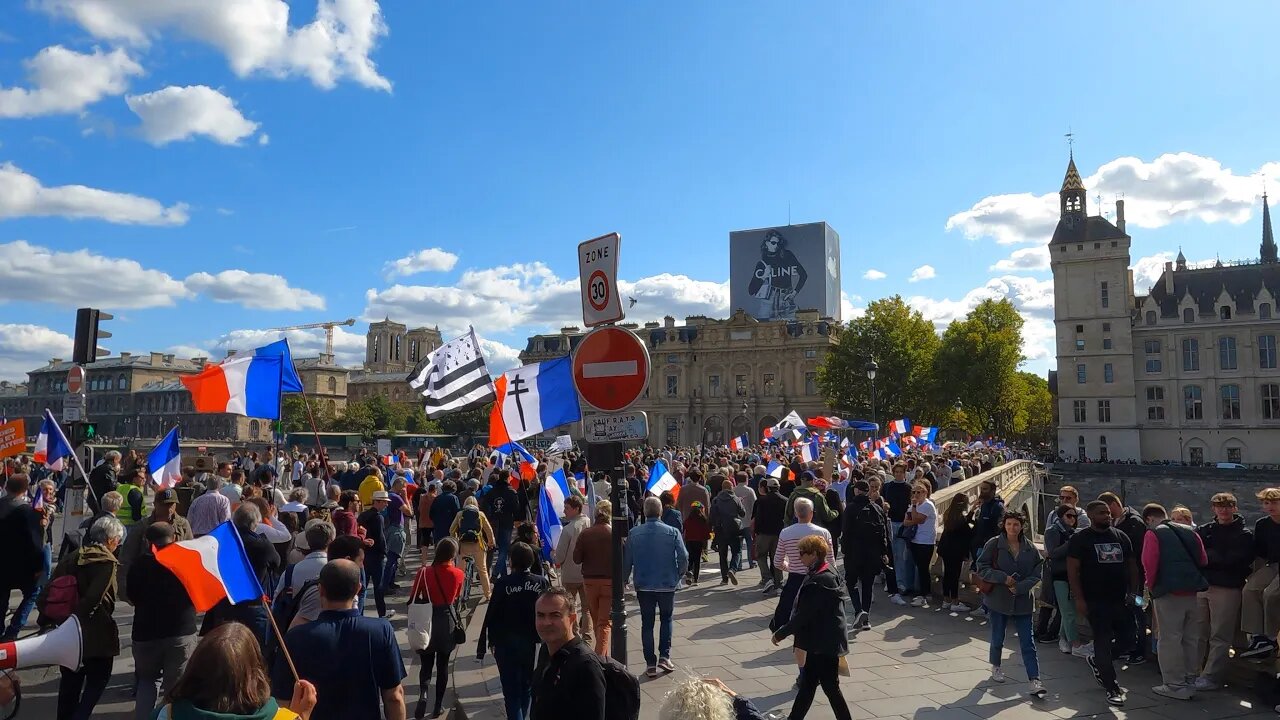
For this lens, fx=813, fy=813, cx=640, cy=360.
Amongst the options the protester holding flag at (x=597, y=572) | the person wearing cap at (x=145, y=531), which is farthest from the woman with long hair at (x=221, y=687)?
the protester holding flag at (x=597, y=572)

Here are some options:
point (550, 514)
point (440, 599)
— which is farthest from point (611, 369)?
point (550, 514)

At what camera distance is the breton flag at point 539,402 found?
9.16 m

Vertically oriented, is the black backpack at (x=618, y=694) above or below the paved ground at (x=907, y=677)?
above

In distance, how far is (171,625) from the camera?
558 cm

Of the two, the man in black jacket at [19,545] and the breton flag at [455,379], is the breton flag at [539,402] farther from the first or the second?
the man in black jacket at [19,545]

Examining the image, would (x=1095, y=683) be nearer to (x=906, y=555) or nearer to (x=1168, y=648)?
(x=1168, y=648)

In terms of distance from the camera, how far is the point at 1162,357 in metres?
59.4

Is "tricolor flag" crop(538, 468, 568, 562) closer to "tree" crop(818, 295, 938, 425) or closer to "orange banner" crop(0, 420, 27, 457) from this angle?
"orange banner" crop(0, 420, 27, 457)

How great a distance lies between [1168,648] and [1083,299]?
61.5 m

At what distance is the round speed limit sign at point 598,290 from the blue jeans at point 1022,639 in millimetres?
4524

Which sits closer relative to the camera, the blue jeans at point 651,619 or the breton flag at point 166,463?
the blue jeans at point 651,619

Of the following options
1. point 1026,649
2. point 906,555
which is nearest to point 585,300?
point 1026,649

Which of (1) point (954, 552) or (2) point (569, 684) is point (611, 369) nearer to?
(2) point (569, 684)

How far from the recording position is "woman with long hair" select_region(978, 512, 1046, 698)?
6965mm
